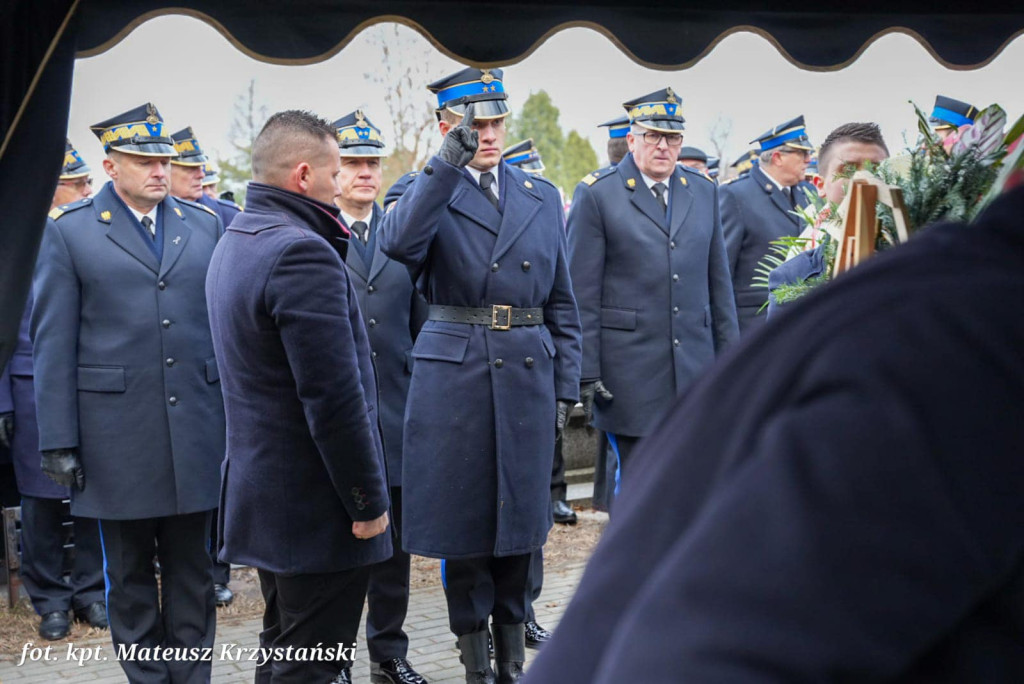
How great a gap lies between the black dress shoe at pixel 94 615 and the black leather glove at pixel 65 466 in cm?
156

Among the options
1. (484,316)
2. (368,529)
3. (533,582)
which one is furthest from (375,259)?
(368,529)

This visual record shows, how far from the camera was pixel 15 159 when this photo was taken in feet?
9.11

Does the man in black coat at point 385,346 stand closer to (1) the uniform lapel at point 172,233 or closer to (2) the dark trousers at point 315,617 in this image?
(1) the uniform lapel at point 172,233

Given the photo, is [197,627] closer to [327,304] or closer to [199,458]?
[199,458]

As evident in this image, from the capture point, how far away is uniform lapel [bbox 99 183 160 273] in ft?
15.7

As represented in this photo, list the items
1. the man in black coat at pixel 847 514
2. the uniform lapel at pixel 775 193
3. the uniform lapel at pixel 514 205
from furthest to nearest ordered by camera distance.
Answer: the uniform lapel at pixel 775 193 < the uniform lapel at pixel 514 205 < the man in black coat at pixel 847 514

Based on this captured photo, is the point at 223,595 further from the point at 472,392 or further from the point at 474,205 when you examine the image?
the point at 474,205

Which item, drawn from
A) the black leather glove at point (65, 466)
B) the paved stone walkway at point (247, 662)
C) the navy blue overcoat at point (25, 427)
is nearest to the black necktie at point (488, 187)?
the paved stone walkway at point (247, 662)

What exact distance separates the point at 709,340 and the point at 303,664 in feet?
9.80

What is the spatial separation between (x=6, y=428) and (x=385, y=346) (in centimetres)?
226

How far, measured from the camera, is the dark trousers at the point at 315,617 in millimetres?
3771

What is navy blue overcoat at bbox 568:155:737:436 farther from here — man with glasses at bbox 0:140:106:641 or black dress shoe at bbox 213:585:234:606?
man with glasses at bbox 0:140:106:641

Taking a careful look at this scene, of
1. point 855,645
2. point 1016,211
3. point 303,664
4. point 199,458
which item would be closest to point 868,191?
point 1016,211

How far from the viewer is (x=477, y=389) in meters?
4.58
